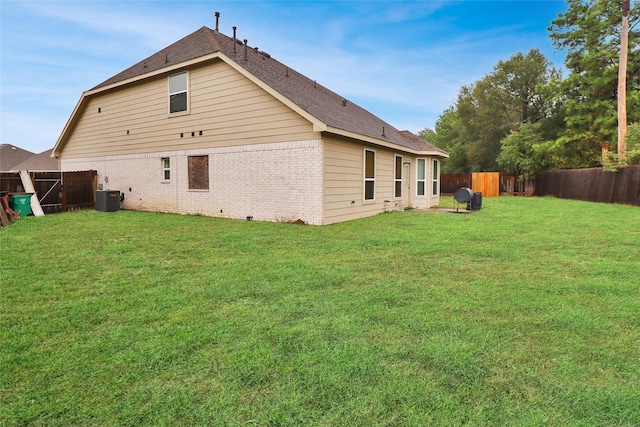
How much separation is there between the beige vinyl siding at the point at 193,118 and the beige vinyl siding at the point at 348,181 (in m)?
0.95

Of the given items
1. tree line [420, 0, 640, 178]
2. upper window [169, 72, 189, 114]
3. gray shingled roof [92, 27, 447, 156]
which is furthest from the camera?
tree line [420, 0, 640, 178]

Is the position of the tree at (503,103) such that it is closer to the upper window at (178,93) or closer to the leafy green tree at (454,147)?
the leafy green tree at (454,147)

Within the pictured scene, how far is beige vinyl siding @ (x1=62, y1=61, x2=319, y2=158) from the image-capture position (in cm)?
1013

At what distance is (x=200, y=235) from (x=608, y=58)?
26545 millimetres

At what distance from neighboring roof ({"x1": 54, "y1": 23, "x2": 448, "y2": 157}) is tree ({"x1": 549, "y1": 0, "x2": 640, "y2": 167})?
1463cm

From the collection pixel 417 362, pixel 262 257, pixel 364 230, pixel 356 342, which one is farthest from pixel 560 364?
pixel 364 230

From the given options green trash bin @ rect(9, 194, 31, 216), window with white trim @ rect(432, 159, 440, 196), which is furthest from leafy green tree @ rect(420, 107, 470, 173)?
green trash bin @ rect(9, 194, 31, 216)

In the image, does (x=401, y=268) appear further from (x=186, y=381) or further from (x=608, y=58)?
(x=608, y=58)

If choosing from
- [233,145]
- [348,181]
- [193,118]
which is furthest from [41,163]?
[348,181]

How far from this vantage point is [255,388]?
2.05 metres

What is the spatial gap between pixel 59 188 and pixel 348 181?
10.7m

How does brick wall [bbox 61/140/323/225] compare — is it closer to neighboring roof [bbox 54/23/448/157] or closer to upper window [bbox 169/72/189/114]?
neighboring roof [bbox 54/23/448/157]

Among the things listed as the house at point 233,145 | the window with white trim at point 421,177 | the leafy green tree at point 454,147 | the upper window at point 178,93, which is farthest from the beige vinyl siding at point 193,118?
the leafy green tree at point 454,147

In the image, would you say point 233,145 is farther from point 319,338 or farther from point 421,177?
point 319,338
